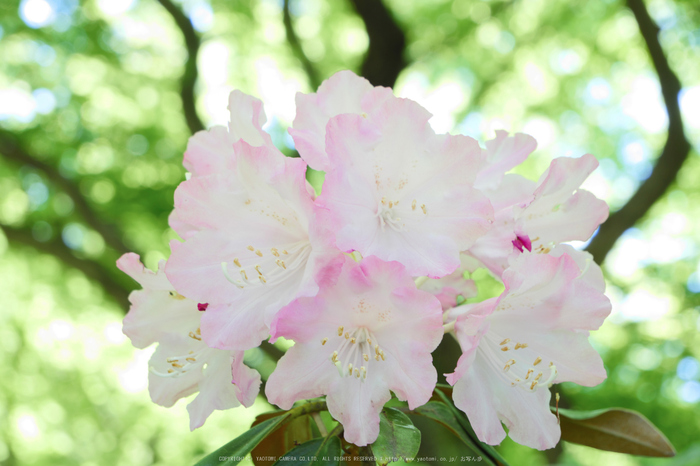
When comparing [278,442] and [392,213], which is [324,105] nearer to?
[392,213]

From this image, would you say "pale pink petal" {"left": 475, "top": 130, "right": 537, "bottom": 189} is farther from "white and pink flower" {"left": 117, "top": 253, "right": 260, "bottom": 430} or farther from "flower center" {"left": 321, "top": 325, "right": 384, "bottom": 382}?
"white and pink flower" {"left": 117, "top": 253, "right": 260, "bottom": 430}

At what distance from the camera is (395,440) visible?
2.53 ft

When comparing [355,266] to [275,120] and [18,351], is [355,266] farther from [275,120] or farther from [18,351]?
[18,351]

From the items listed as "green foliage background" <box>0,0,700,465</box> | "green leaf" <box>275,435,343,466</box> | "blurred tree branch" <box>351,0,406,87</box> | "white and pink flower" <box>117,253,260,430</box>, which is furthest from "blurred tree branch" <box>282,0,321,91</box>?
"green leaf" <box>275,435,343,466</box>

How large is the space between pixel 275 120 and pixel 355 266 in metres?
4.45

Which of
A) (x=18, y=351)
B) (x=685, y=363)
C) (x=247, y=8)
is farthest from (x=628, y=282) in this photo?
(x=18, y=351)

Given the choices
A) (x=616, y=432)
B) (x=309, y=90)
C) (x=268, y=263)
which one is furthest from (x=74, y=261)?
(x=616, y=432)

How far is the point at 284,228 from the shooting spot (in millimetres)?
851

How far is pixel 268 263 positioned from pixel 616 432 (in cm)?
77

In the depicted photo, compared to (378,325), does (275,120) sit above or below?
below

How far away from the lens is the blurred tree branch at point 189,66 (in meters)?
4.43

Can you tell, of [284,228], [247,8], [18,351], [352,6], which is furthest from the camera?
[18,351]

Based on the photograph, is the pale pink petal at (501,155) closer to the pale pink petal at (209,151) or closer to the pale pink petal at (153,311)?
the pale pink petal at (209,151)

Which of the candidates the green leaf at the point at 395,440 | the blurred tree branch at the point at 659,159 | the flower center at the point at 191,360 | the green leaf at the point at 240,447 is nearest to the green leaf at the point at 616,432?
the green leaf at the point at 395,440
